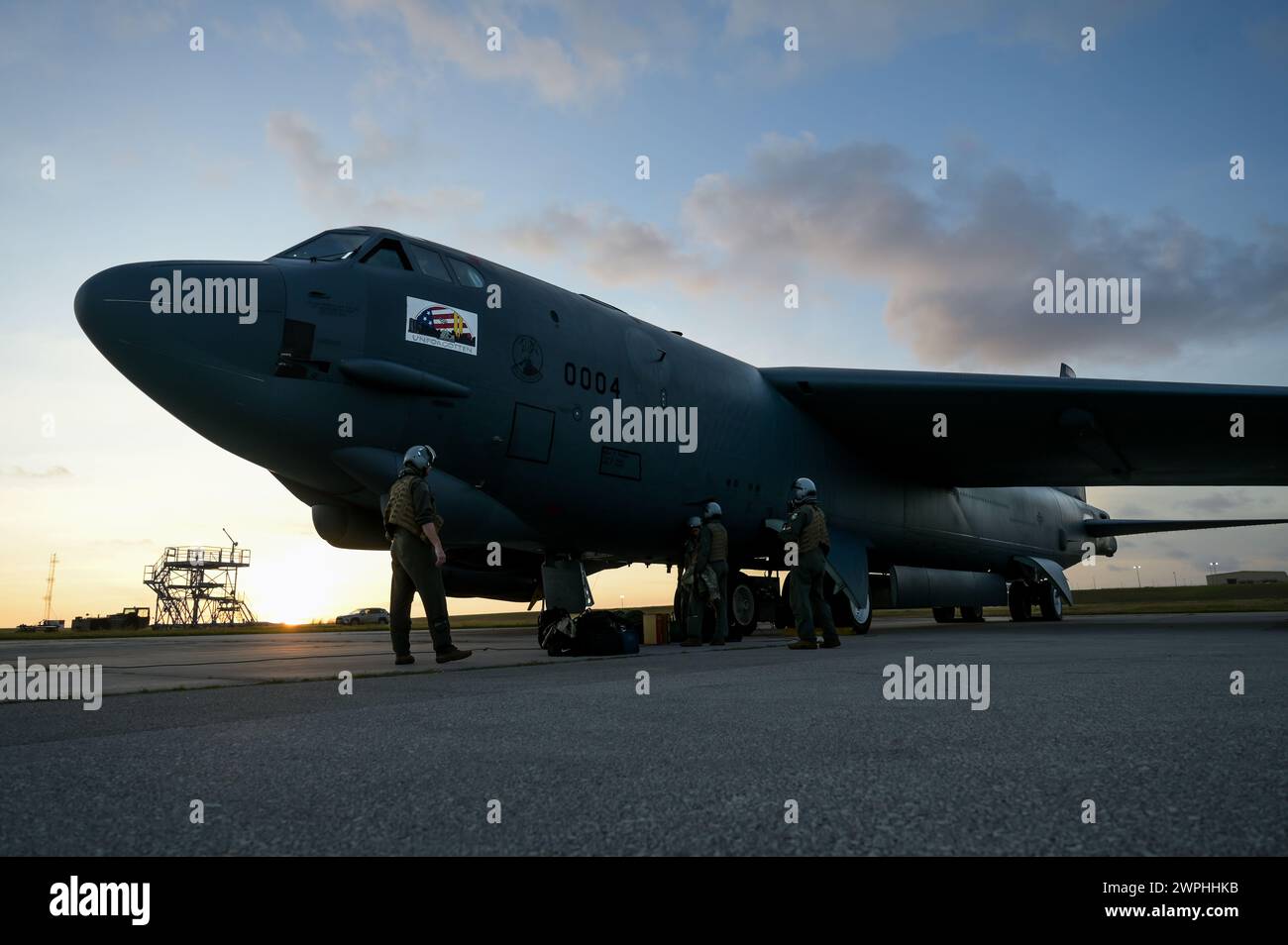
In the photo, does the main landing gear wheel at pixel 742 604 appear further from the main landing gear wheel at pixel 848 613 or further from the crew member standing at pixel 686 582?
the crew member standing at pixel 686 582

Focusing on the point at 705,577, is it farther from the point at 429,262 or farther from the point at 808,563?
the point at 429,262

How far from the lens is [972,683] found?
5062mm

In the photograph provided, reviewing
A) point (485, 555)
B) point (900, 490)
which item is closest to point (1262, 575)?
point (900, 490)

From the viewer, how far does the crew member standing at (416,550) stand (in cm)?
723

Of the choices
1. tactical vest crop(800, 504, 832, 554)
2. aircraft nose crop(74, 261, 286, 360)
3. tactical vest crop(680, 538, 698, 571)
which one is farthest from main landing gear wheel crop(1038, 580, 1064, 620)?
aircraft nose crop(74, 261, 286, 360)

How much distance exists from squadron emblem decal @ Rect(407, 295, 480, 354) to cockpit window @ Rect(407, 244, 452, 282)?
42cm

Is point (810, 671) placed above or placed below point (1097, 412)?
below

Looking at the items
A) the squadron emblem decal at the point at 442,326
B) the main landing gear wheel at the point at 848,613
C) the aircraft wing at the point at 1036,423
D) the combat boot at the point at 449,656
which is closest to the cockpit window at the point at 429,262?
the squadron emblem decal at the point at 442,326

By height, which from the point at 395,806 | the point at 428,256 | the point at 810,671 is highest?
the point at 428,256

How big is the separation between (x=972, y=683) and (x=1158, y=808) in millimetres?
3191

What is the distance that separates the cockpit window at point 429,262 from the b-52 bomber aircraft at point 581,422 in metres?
0.03

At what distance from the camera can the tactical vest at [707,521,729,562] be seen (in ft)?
35.3
